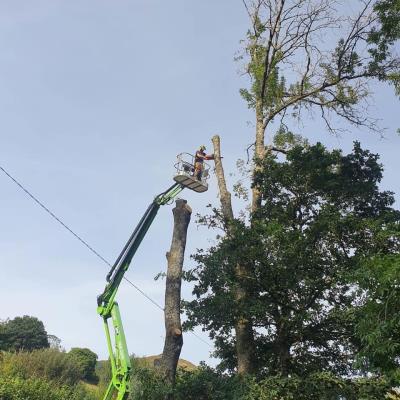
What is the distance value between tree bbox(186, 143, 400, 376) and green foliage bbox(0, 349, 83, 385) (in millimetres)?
26214

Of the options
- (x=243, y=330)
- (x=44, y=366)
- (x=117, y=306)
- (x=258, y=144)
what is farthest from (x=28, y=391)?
(x=258, y=144)

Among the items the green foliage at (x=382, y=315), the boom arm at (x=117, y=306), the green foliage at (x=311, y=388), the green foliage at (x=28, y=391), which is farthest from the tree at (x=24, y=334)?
the green foliage at (x=382, y=315)

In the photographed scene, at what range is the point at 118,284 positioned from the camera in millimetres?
15305

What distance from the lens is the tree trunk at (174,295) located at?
547 inches

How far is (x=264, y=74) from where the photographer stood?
60.4 feet

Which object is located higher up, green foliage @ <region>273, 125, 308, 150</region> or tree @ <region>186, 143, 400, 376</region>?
green foliage @ <region>273, 125, 308, 150</region>

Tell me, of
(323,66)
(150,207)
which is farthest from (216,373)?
(323,66)

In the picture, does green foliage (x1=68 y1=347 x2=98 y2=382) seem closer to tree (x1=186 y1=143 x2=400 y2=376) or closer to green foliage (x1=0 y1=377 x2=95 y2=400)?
green foliage (x1=0 y1=377 x2=95 y2=400)

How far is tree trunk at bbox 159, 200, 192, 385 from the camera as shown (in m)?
13.9

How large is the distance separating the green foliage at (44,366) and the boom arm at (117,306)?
938 inches

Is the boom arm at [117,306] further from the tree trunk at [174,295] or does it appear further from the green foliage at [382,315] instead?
the green foliage at [382,315]

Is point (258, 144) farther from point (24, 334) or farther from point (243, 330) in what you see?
point (24, 334)

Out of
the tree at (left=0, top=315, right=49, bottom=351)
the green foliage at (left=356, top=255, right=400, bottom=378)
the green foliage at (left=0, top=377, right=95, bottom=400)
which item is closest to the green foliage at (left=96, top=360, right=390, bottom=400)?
the green foliage at (left=356, top=255, right=400, bottom=378)

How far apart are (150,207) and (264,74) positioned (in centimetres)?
672
